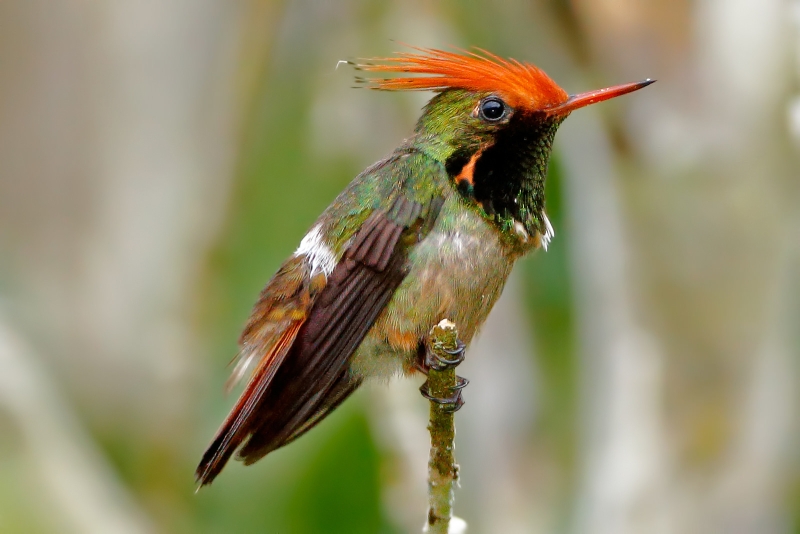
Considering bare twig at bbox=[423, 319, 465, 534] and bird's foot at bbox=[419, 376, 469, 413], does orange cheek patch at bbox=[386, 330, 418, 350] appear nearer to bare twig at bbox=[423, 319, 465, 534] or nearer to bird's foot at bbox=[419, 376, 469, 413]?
bird's foot at bbox=[419, 376, 469, 413]

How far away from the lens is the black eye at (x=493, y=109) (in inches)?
84.0

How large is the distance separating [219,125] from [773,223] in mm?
2342

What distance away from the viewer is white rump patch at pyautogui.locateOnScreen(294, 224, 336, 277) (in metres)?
2.08

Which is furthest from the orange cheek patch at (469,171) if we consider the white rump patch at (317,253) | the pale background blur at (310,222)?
the pale background blur at (310,222)

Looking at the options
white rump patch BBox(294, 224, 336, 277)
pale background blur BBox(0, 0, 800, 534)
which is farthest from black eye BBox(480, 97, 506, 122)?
pale background blur BBox(0, 0, 800, 534)

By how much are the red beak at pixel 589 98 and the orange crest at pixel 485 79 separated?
0.02 metres

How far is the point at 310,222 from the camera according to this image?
3553 millimetres

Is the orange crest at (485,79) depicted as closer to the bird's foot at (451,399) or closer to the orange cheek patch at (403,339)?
the orange cheek patch at (403,339)

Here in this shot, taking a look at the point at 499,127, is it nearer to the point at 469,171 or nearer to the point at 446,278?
the point at 469,171

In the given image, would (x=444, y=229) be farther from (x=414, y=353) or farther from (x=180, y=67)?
(x=180, y=67)

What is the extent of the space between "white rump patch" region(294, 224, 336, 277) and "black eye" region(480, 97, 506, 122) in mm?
480

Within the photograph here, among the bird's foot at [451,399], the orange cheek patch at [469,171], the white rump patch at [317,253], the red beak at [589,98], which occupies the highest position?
the red beak at [589,98]

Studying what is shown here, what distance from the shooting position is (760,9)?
307cm

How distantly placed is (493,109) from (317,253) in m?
0.54
